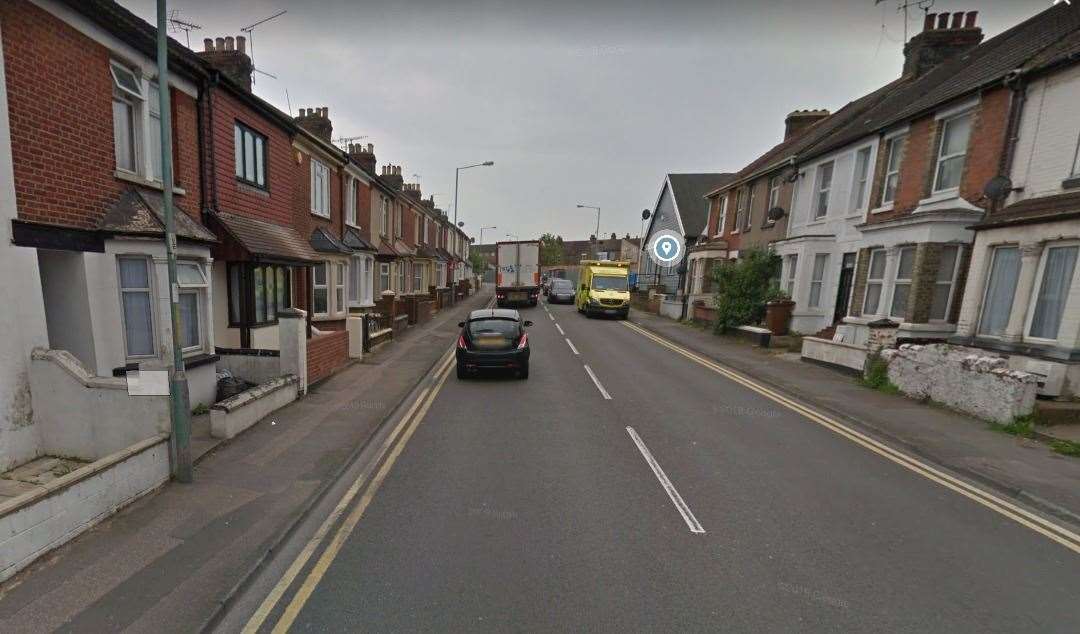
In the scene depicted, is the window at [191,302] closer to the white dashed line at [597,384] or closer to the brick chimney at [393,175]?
the white dashed line at [597,384]

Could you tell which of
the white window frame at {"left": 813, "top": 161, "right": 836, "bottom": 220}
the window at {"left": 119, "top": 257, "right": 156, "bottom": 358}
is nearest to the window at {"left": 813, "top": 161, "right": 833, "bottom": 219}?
the white window frame at {"left": 813, "top": 161, "right": 836, "bottom": 220}

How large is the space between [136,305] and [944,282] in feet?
53.3

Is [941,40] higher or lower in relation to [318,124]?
higher

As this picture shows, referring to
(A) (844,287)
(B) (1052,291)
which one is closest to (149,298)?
(B) (1052,291)

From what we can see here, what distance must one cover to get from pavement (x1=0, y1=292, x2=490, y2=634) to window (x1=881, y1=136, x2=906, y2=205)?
1501 cm

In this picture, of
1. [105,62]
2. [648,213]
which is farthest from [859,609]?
[648,213]

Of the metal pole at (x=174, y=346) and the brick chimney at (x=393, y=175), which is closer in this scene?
the metal pole at (x=174, y=346)

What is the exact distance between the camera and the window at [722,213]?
914 inches

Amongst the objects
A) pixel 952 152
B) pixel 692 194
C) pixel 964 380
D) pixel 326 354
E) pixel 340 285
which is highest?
pixel 692 194

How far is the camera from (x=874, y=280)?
12.5 m

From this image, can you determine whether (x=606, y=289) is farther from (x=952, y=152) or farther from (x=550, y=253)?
(x=550, y=253)

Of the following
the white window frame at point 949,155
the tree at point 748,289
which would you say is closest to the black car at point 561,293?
the tree at point 748,289

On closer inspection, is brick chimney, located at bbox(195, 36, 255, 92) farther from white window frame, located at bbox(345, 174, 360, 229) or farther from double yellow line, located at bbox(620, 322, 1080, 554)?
double yellow line, located at bbox(620, 322, 1080, 554)

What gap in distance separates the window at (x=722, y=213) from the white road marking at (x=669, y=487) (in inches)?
773
